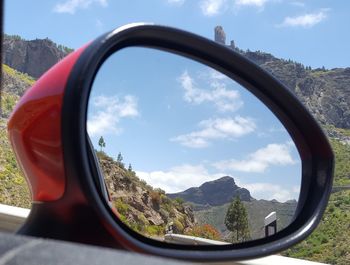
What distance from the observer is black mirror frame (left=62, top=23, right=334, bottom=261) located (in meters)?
1.13

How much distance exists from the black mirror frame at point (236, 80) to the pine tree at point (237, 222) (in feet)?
0.16

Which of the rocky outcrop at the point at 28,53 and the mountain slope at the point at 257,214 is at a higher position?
the rocky outcrop at the point at 28,53

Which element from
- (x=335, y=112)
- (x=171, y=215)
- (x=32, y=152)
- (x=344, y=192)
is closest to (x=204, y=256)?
(x=32, y=152)

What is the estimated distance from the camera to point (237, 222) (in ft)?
4.47

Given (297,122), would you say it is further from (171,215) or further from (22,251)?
(22,251)

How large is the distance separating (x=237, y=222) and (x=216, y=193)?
1.39 feet

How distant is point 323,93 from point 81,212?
82.9 m

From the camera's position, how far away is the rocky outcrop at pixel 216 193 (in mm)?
1642

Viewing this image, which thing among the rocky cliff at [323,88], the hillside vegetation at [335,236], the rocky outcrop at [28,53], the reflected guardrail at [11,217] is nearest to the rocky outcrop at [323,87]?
the rocky cliff at [323,88]

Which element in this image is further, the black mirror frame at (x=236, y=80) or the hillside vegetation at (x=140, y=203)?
the hillside vegetation at (x=140, y=203)

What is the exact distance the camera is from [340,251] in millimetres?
31734

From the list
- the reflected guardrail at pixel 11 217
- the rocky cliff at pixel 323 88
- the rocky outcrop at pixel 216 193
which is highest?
the rocky cliff at pixel 323 88

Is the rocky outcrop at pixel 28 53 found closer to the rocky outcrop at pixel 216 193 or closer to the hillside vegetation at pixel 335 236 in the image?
the hillside vegetation at pixel 335 236

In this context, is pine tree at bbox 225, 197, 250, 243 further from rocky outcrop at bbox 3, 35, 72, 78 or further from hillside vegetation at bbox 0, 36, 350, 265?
rocky outcrop at bbox 3, 35, 72, 78
